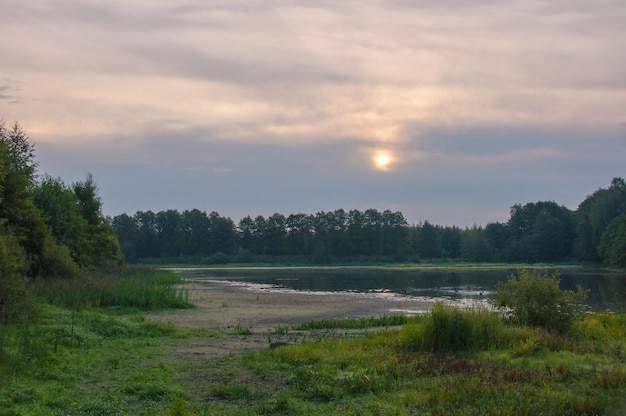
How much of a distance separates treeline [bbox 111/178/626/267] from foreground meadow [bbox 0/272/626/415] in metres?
111

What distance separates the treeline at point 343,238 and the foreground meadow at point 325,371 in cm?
11051

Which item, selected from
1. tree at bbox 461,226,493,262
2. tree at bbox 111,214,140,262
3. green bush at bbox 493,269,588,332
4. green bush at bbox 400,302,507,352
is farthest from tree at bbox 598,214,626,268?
tree at bbox 111,214,140,262

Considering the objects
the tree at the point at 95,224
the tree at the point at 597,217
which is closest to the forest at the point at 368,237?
the tree at the point at 597,217

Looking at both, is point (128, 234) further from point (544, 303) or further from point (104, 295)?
point (544, 303)

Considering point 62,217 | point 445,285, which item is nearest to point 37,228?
point 62,217

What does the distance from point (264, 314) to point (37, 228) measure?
1470 cm

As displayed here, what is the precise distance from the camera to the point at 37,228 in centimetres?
3612

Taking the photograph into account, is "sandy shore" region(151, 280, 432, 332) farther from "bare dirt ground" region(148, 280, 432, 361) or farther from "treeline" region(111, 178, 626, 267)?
"treeline" region(111, 178, 626, 267)

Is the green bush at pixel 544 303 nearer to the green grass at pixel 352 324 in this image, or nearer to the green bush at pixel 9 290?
the green grass at pixel 352 324

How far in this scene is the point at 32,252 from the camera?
119 feet

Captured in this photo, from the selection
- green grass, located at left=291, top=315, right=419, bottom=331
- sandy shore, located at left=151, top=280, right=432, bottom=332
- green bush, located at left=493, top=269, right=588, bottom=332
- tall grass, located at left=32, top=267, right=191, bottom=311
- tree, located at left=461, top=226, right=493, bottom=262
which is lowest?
sandy shore, located at left=151, top=280, right=432, bottom=332

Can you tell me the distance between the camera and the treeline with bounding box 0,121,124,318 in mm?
20730

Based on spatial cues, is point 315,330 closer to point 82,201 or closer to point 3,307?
point 3,307

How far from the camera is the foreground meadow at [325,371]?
11398 mm
